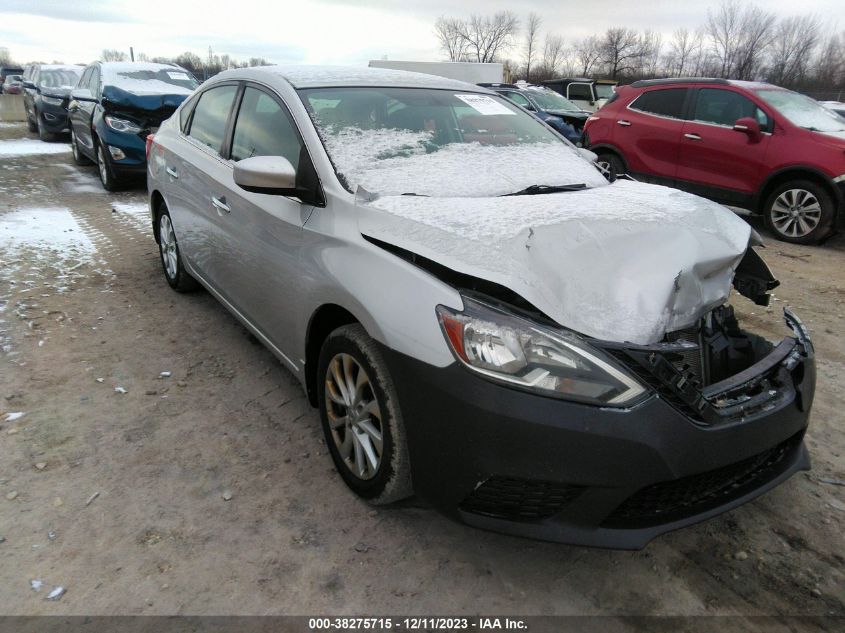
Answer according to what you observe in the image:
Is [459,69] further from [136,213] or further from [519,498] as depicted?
[519,498]

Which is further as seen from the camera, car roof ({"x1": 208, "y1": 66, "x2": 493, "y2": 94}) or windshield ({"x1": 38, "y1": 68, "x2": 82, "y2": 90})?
windshield ({"x1": 38, "y1": 68, "x2": 82, "y2": 90})

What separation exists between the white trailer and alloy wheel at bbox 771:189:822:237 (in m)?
17.6

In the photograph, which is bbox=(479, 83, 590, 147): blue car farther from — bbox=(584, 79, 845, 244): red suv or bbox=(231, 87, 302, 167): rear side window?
bbox=(231, 87, 302, 167): rear side window

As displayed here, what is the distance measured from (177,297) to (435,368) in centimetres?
344

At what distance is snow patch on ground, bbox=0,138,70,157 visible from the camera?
40.2ft

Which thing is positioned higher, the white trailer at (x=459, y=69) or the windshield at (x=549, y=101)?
the white trailer at (x=459, y=69)

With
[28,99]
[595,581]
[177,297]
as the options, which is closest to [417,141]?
[595,581]

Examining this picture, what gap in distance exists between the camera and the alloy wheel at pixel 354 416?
225 centimetres

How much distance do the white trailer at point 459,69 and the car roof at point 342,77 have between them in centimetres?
2010

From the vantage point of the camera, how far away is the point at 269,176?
2.49m

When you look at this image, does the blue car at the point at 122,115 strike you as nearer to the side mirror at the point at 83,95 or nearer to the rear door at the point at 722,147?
the side mirror at the point at 83,95

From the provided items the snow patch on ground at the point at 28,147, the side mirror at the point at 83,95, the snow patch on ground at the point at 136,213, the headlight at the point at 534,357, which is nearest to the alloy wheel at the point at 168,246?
the snow patch on ground at the point at 136,213

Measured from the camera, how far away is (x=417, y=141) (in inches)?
115

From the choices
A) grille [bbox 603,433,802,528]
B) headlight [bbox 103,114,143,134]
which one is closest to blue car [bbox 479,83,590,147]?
headlight [bbox 103,114,143,134]
